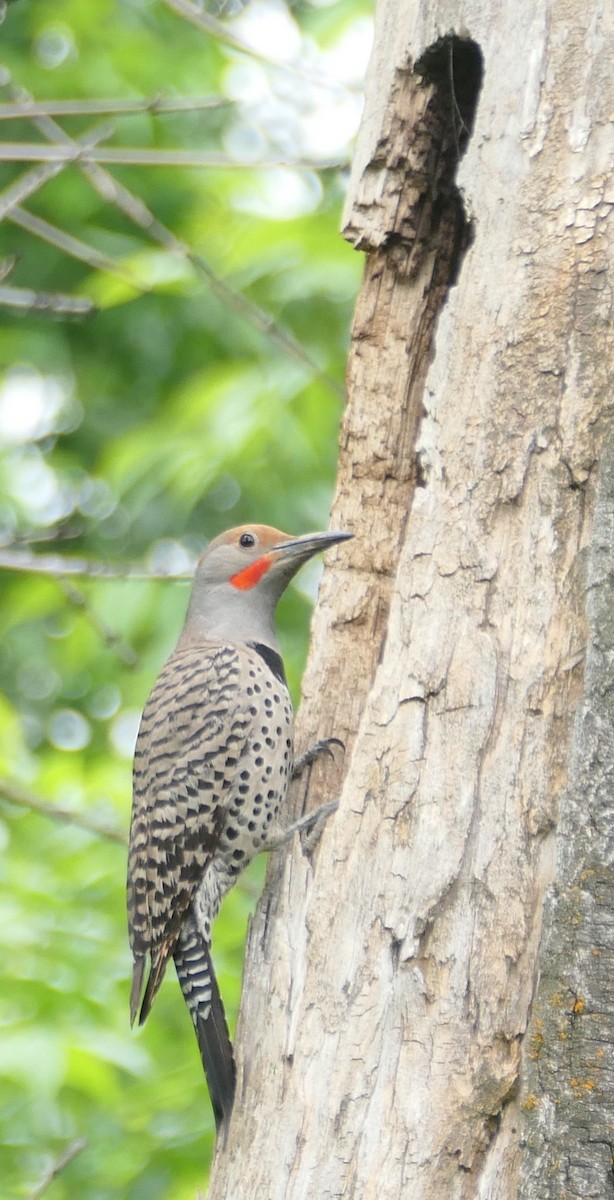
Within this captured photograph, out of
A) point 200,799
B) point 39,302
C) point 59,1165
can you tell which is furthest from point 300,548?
point 59,1165

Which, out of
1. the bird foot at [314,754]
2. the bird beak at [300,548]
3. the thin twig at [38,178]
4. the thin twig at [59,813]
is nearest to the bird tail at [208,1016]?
the bird foot at [314,754]

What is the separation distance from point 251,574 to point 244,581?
0.03 m

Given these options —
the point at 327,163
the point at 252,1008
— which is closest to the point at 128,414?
the point at 327,163

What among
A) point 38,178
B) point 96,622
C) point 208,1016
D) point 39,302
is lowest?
point 208,1016

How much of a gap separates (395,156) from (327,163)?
134 cm

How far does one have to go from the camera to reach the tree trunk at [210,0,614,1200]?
2.39 m

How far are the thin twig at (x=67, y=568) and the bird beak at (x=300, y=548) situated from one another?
29cm

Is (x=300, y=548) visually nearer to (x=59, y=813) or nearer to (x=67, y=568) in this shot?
(x=67, y=568)

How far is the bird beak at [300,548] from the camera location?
144 inches

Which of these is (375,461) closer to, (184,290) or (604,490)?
(604,490)

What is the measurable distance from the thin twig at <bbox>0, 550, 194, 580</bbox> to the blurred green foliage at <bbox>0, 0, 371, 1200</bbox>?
10 centimetres

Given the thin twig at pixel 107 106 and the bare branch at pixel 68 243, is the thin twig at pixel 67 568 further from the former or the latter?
the thin twig at pixel 107 106

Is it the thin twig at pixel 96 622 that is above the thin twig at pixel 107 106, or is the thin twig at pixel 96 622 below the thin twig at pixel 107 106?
below

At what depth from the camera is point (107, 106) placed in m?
3.96
